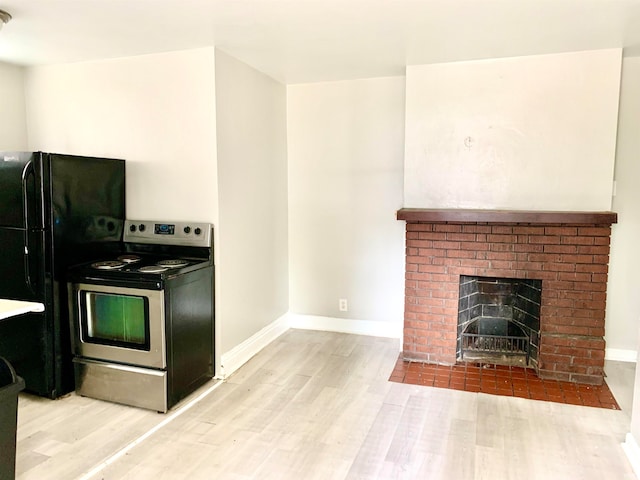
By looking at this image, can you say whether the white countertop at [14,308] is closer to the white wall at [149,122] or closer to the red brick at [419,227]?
the white wall at [149,122]

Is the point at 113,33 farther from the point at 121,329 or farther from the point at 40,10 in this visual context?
the point at 121,329

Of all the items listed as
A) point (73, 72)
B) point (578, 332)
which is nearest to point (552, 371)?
point (578, 332)

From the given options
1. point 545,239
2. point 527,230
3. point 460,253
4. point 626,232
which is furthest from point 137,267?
point 626,232

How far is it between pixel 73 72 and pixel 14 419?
2.63m

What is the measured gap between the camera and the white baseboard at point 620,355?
3604 millimetres

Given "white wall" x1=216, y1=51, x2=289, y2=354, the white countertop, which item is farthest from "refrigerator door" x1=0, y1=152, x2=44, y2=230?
"white wall" x1=216, y1=51, x2=289, y2=354

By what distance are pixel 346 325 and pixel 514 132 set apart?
2.16m

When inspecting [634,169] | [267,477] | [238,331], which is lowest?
[267,477]

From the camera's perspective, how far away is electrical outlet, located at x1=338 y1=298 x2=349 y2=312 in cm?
427

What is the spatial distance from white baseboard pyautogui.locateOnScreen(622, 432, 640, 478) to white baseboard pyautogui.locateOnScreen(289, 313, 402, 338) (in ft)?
6.23

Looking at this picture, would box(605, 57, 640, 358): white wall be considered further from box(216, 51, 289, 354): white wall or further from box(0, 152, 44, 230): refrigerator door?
box(0, 152, 44, 230): refrigerator door

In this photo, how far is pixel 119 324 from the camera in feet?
9.46

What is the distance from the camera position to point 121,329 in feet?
9.46

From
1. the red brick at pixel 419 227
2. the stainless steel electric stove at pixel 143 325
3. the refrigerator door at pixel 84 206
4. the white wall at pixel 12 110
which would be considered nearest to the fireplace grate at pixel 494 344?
the red brick at pixel 419 227
